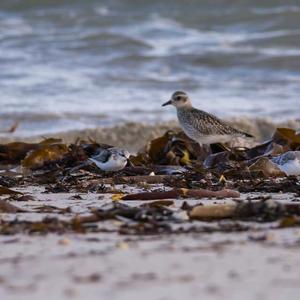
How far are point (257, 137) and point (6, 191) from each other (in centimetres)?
427

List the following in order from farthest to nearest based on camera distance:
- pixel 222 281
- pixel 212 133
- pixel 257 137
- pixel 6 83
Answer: pixel 6 83 < pixel 257 137 < pixel 212 133 < pixel 222 281

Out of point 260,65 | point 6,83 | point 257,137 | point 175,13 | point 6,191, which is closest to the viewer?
point 6,191

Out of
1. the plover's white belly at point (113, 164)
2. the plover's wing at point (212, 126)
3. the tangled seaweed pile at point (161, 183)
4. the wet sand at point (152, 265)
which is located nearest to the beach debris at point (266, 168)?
the tangled seaweed pile at point (161, 183)

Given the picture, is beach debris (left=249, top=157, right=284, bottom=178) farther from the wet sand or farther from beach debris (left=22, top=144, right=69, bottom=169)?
the wet sand

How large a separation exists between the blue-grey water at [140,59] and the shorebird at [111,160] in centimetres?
299

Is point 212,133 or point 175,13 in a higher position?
point 175,13

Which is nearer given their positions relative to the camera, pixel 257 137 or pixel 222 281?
pixel 222 281

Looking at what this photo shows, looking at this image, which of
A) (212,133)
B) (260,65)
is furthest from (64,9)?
(212,133)

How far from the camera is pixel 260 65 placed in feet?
39.5

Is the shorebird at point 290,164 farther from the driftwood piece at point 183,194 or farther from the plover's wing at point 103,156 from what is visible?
the plover's wing at point 103,156

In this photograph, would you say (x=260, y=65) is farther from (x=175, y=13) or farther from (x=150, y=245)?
(x=150, y=245)

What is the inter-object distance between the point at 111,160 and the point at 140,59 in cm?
710

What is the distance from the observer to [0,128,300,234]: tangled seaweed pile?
11.1 ft

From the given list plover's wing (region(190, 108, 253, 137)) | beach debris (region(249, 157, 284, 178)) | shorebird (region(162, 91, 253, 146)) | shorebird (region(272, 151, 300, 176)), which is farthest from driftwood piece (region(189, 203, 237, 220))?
plover's wing (region(190, 108, 253, 137))
